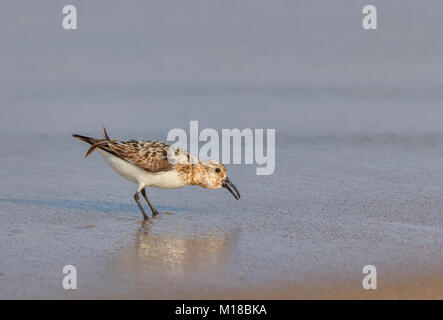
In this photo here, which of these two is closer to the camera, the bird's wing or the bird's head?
the bird's wing

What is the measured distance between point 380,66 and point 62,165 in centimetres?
772

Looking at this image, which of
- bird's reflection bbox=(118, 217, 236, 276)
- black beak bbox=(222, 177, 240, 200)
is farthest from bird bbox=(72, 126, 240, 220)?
bird's reflection bbox=(118, 217, 236, 276)

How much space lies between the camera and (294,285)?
571cm

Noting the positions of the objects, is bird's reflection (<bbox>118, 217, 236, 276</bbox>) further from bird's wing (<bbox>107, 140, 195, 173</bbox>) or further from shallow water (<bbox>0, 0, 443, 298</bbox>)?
bird's wing (<bbox>107, 140, 195, 173</bbox>)

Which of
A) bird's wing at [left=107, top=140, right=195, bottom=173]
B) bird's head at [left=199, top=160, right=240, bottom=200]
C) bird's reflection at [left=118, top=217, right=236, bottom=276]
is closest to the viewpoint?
bird's reflection at [left=118, top=217, right=236, bottom=276]

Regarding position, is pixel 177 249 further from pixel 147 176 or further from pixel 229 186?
pixel 229 186

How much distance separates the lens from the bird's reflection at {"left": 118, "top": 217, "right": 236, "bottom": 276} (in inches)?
244

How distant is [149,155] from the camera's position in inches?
340

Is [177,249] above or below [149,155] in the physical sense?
below

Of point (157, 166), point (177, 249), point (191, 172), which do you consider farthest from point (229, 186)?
point (177, 249)

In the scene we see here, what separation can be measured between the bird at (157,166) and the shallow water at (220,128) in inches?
11.3

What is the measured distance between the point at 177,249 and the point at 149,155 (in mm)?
2090

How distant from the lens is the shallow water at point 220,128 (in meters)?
6.26

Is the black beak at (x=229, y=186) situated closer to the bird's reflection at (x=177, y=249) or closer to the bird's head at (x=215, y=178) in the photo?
the bird's head at (x=215, y=178)
